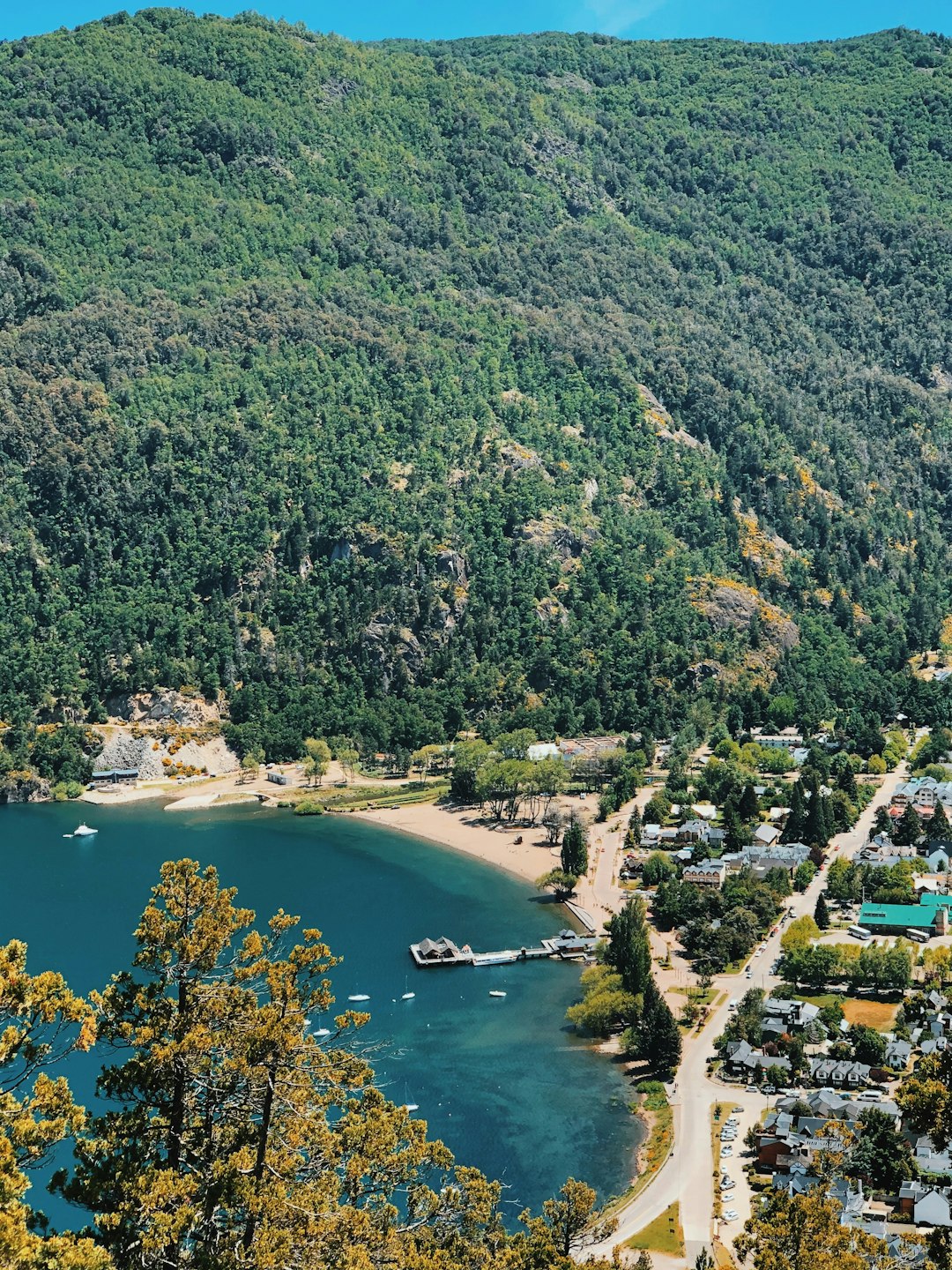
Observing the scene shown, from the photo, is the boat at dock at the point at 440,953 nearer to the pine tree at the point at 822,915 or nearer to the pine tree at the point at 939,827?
the pine tree at the point at 822,915

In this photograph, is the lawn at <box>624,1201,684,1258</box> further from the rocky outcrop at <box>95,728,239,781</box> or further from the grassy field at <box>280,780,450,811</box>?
the rocky outcrop at <box>95,728,239,781</box>

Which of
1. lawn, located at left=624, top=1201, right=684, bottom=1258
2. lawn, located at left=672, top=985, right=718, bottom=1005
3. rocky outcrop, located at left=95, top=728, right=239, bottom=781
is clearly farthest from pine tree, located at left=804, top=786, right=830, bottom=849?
rocky outcrop, located at left=95, top=728, right=239, bottom=781

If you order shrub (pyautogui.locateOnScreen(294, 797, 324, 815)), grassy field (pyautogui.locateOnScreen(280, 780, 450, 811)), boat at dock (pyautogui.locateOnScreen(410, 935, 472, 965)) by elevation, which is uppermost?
boat at dock (pyautogui.locateOnScreen(410, 935, 472, 965))

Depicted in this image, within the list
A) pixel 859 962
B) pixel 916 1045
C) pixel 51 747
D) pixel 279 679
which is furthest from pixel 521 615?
pixel 916 1045

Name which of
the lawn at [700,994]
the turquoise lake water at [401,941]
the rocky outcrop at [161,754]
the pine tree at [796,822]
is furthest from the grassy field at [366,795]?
the lawn at [700,994]

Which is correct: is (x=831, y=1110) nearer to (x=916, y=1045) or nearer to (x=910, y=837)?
(x=916, y=1045)

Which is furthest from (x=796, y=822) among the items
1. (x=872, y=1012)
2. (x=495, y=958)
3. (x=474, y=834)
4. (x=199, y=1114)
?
(x=199, y=1114)
